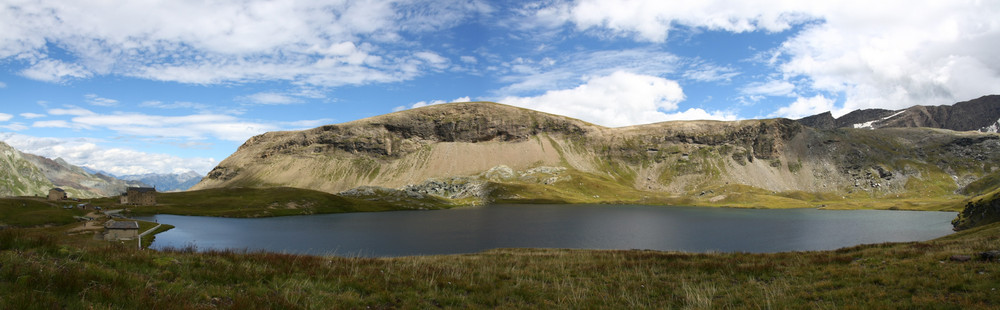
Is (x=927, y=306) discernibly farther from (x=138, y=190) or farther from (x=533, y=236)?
(x=138, y=190)

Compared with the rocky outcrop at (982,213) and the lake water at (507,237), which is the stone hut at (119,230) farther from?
the rocky outcrop at (982,213)

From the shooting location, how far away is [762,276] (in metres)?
21.5

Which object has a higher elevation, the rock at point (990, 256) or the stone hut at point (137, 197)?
the stone hut at point (137, 197)

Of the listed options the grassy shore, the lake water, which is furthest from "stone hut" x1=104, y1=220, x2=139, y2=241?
the grassy shore

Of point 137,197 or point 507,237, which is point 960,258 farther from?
point 137,197

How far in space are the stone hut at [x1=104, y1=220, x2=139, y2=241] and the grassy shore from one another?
54.2m

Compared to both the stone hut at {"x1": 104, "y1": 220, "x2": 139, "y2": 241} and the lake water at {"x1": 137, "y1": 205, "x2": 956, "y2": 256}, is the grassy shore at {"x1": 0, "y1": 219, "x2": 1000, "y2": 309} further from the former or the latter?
the stone hut at {"x1": 104, "y1": 220, "x2": 139, "y2": 241}

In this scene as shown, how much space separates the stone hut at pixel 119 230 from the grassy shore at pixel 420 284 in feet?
178

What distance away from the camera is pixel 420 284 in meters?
17.5

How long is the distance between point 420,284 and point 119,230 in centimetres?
6549

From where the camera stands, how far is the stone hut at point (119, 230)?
59.3 metres

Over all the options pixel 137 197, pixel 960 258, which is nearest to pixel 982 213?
pixel 960 258

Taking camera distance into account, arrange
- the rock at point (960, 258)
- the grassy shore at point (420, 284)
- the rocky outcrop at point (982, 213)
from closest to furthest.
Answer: the grassy shore at point (420, 284) < the rock at point (960, 258) < the rocky outcrop at point (982, 213)

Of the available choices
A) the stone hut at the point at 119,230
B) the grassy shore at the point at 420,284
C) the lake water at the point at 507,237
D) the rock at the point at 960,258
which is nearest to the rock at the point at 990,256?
the rock at the point at 960,258
